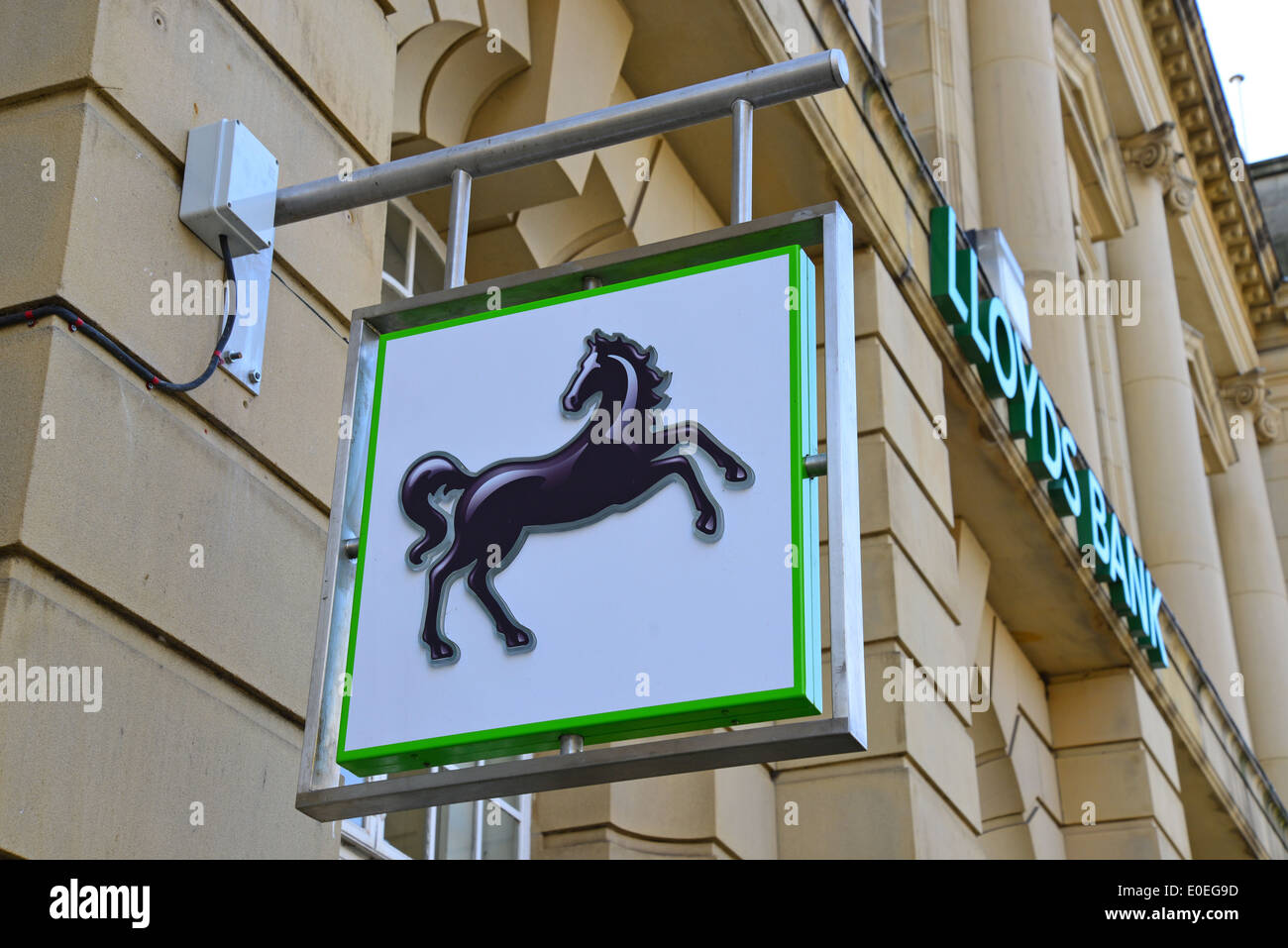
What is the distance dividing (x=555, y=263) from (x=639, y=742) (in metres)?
5.89

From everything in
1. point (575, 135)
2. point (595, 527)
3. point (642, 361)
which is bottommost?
point (595, 527)

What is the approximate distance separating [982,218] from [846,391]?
1304 centimetres

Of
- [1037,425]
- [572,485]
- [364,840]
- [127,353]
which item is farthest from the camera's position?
→ [1037,425]

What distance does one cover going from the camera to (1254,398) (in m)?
30.2

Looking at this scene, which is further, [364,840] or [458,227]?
[364,840]

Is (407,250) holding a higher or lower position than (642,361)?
higher

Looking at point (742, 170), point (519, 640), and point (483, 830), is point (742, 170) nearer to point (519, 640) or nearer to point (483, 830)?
point (519, 640)

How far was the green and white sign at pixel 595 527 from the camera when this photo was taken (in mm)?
4062

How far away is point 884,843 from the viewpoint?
9.20 meters

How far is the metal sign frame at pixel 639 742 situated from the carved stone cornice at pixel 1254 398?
1076 inches

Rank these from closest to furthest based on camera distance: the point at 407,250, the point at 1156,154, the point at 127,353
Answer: the point at 127,353 → the point at 407,250 → the point at 1156,154

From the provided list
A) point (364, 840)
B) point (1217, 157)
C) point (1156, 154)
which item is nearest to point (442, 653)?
point (364, 840)

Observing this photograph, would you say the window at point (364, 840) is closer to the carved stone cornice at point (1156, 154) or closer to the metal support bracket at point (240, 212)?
the metal support bracket at point (240, 212)
